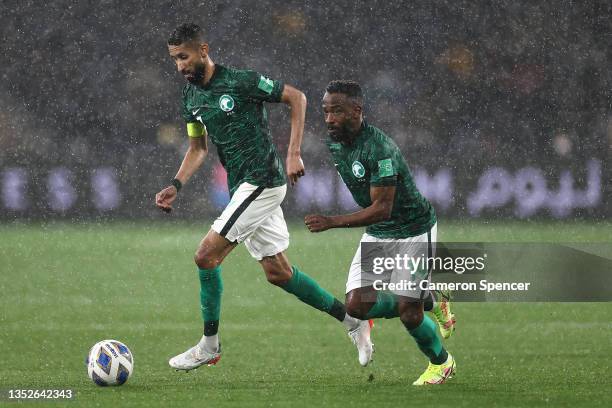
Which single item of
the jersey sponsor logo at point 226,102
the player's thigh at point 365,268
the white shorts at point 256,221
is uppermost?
the jersey sponsor logo at point 226,102

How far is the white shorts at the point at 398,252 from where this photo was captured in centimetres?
631

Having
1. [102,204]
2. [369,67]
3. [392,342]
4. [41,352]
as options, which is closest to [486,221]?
[369,67]

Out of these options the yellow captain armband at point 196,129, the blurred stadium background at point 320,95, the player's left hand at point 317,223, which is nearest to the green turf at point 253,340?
the player's left hand at point 317,223

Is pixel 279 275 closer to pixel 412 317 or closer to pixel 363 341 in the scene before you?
pixel 363 341

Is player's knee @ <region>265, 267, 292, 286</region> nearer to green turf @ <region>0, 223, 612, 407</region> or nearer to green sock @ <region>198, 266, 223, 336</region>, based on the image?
green sock @ <region>198, 266, 223, 336</region>

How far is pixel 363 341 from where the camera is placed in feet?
22.8

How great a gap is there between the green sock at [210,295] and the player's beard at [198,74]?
1.07m

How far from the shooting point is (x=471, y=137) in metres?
20.0

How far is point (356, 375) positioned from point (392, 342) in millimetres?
1575

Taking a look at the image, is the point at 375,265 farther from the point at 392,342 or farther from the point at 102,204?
the point at 102,204

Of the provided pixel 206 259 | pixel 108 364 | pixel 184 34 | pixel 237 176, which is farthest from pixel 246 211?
pixel 108 364

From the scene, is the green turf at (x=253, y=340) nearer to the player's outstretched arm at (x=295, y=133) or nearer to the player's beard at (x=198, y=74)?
the player's outstretched arm at (x=295, y=133)

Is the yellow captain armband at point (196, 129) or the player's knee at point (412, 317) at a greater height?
the yellow captain armband at point (196, 129)

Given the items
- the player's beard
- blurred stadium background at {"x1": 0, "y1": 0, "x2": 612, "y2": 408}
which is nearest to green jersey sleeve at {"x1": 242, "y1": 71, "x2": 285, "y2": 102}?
the player's beard
